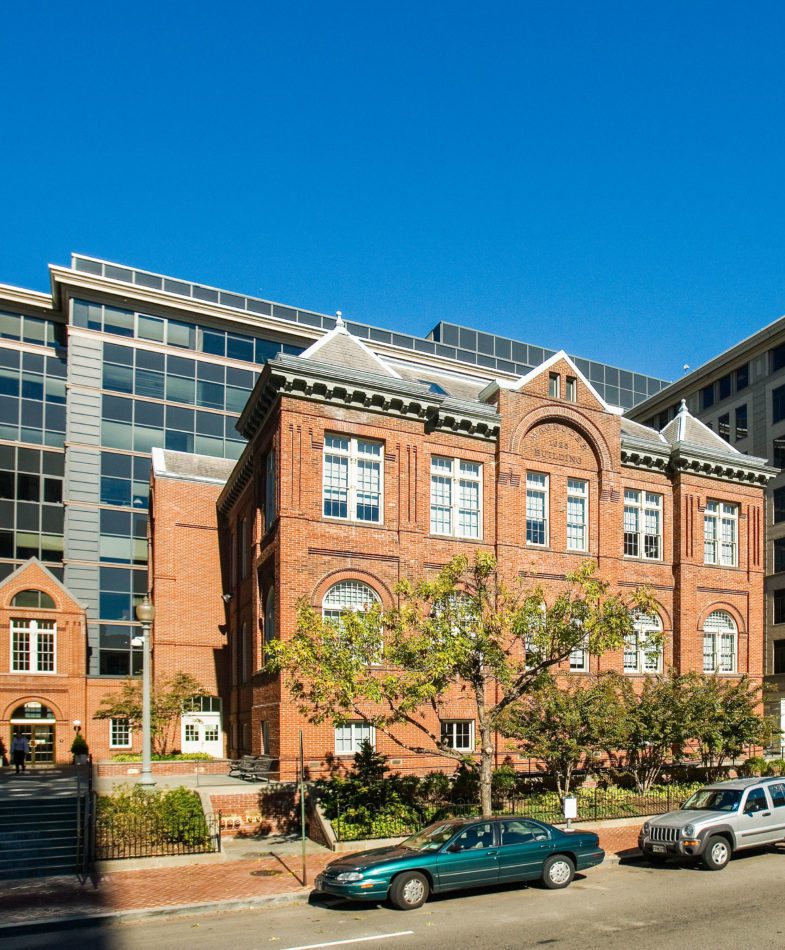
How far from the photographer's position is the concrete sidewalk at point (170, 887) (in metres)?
15.2

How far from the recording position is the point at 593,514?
32.7m

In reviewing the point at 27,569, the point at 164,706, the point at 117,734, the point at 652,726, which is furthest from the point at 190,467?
the point at 652,726

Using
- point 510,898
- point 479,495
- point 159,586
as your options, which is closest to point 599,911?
point 510,898

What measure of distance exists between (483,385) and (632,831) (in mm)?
17644

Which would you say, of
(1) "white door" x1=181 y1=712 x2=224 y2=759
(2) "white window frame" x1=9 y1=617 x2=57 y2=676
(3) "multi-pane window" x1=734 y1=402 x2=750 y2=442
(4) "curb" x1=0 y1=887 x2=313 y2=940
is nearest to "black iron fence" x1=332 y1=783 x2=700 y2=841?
(4) "curb" x1=0 y1=887 x2=313 y2=940

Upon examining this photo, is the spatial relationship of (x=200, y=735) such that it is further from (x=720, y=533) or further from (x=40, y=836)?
(x=720, y=533)

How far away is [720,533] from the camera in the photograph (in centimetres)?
3594

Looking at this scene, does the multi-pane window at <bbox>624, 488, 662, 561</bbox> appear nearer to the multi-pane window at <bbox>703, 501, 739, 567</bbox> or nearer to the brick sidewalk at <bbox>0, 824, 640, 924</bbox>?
the multi-pane window at <bbox>703, 501, 739, 567</bbox>

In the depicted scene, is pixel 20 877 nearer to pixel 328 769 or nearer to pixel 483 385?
pixel 328 769

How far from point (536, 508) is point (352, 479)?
24.2 feet

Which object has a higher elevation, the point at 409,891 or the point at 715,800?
the point at 715,800

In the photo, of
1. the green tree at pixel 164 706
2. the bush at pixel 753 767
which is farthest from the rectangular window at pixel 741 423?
the green tree at pixel 164 706

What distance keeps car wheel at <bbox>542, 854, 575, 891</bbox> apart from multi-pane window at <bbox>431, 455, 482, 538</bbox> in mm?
14011

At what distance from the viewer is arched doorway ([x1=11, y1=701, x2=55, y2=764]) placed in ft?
149
